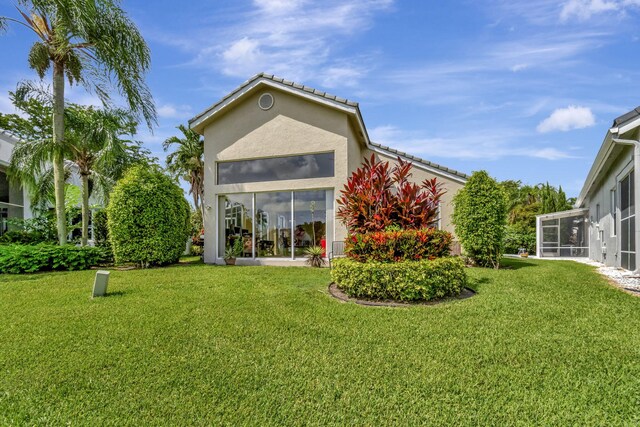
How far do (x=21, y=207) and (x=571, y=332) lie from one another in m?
26.5

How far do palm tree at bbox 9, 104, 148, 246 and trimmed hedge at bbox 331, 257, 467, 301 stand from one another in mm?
12924

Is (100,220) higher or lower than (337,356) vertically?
higher

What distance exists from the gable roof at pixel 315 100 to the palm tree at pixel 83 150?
376 cm

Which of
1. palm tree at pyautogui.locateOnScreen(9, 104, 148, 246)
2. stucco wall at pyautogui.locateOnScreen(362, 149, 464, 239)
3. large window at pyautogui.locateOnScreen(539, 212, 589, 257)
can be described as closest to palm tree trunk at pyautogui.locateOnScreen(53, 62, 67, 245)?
palm tree at pyautogui.locateOnScreen(9, 104, 148, 246)

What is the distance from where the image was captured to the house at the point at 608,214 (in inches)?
340

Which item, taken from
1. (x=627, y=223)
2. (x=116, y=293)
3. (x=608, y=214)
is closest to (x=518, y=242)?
(x=608, y=214)

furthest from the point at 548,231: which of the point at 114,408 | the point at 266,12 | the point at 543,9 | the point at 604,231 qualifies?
the point at 114,408

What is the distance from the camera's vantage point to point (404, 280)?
648 centimetres

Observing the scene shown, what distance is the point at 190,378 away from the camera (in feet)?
12.1

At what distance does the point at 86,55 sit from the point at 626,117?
17962 millimetres

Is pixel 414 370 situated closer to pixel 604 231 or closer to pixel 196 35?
pixel 196 35

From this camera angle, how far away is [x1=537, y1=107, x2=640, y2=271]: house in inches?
340

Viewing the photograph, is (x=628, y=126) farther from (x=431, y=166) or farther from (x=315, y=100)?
(x=315, y=100)

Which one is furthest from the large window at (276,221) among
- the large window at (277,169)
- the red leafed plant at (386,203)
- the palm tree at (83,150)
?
the palm tree at (83,150)
